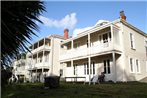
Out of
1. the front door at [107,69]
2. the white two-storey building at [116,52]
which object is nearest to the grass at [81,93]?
the white two-storey building at [116,52]

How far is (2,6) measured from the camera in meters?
4.01

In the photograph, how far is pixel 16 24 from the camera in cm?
453

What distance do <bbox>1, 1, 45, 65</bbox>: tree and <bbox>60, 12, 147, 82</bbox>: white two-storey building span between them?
14875 millimetres

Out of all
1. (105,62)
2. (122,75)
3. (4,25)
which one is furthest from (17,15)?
(105,62)

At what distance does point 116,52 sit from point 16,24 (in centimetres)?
1603

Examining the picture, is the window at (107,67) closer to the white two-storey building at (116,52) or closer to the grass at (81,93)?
the white two-storey building at (116,52)

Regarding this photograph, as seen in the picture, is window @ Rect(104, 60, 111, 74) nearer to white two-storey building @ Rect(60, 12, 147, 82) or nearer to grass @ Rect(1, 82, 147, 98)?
white two-storey building @ Rect(60, 12, 147, 82)

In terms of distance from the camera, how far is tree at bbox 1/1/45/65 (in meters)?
4.14

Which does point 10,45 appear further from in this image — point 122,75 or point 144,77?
point 144,77

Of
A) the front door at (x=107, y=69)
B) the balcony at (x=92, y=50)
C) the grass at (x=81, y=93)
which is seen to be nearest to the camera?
the grass at (x=81, y=93)

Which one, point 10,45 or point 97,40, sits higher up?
point 97,40

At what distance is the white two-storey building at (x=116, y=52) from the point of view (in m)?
20.0

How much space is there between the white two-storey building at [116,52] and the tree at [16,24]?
586 inches

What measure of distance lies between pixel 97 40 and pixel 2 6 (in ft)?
67.2
